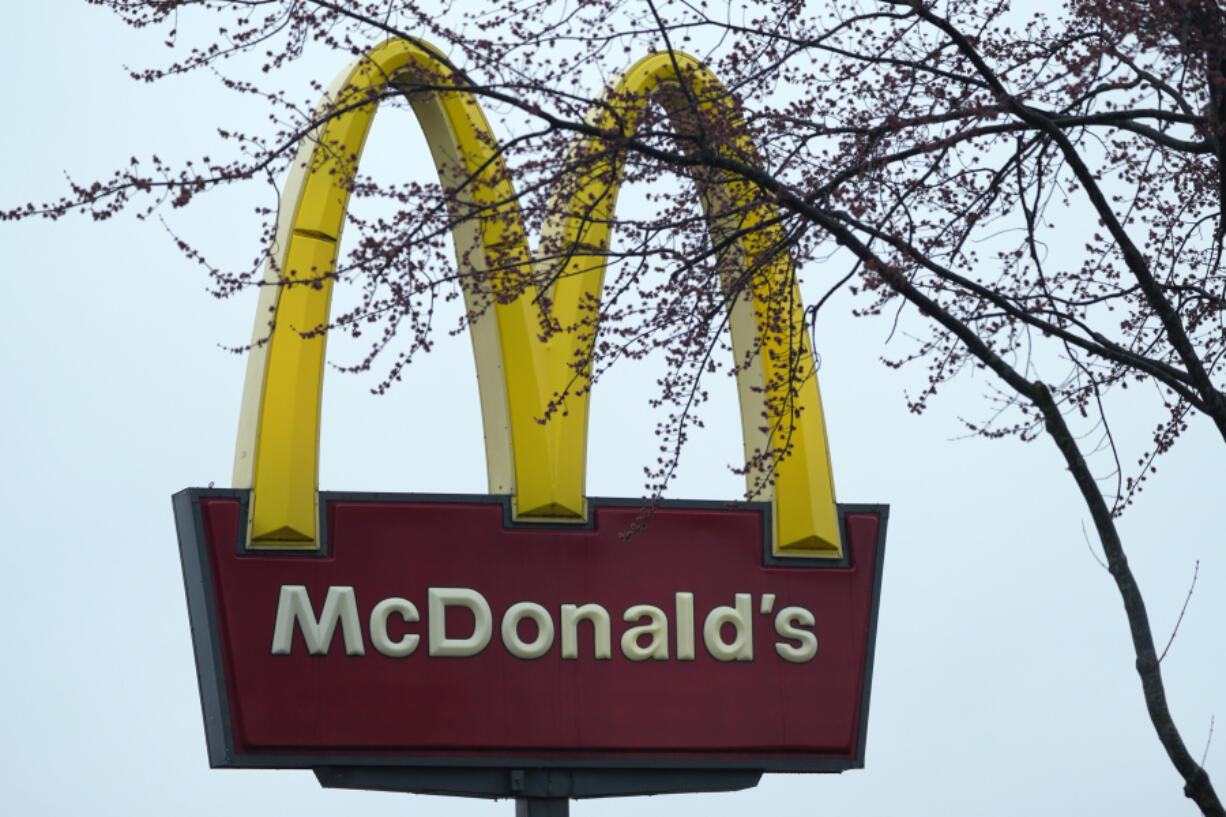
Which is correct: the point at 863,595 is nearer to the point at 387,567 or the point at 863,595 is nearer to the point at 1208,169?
the point at 387,567

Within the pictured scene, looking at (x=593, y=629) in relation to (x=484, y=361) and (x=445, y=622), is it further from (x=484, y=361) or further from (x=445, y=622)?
(x=484, y=361)

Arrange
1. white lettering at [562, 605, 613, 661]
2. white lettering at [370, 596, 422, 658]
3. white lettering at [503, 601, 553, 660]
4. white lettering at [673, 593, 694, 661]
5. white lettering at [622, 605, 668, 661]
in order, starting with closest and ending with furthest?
white lettering at [370, 596, 422, 658] → white lettering at [503, 601, 553, 660] → white lettering at [562, 605, 613, 661] → white lettering at [622, 605, 668, 661] → white lettering at [673, 593, 694, 661]

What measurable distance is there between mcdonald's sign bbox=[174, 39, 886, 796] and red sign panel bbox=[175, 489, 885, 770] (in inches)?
0.6

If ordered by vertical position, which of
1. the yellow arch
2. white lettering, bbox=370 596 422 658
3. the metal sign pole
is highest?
the yellow arch

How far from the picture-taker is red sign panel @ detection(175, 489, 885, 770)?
11414mm

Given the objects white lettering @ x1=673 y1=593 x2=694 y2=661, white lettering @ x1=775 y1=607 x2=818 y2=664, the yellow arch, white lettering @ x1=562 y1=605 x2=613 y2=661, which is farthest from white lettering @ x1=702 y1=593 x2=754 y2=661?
white lettering @ x1=562 y1=605 x2=613 y2=661

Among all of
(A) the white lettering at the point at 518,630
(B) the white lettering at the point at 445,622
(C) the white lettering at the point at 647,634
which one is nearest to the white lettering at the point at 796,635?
(C) the white lettering at the point at 647,634

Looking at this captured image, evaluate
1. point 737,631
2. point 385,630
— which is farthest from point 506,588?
point 737,631

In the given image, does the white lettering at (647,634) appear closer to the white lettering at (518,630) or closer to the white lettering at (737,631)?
the white lettering at (737,631)

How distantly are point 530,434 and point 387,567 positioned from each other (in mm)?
1372

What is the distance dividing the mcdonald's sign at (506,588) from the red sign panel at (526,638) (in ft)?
0.05

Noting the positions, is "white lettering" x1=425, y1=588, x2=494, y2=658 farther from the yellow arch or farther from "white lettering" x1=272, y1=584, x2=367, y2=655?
the yellow arch

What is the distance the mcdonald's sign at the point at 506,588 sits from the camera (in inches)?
450

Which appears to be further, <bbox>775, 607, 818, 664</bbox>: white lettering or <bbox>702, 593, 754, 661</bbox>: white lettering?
<bbox>775, 607, 818, 664</bbox>: white lettering
